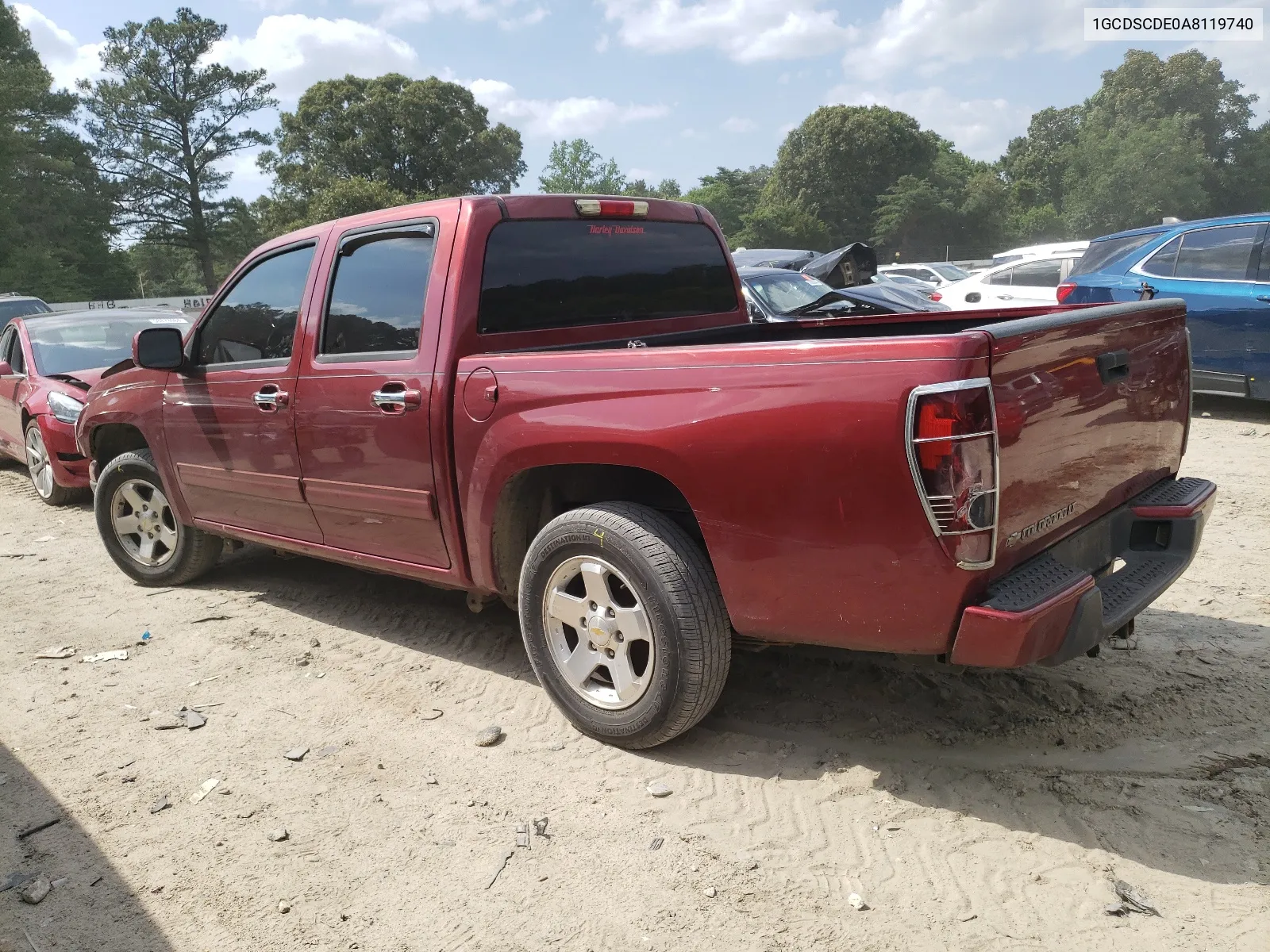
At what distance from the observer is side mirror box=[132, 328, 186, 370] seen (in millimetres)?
4500

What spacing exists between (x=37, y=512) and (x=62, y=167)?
1480 inches

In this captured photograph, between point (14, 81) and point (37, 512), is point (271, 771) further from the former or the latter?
point (14, 81)

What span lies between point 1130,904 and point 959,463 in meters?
1.21

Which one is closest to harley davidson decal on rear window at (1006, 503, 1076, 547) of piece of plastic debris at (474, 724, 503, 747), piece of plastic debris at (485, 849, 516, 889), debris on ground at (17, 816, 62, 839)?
piece of plastic debris at (485, 849, 516, 889)

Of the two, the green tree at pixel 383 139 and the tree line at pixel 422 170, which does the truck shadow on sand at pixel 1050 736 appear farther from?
the green tree at pixel 383 139

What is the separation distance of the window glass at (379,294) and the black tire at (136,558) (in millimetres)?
1897

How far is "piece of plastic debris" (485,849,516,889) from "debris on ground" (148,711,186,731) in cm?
169

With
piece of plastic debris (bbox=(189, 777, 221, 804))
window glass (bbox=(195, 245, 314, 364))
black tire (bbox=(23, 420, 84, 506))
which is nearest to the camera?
piece of plastic debris (bbox=(189, 777, 221, 804))

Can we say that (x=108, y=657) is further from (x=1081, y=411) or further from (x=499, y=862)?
(x=1081, y=411)

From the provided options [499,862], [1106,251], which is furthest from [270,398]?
[1106,251]

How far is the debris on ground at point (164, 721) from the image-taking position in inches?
144

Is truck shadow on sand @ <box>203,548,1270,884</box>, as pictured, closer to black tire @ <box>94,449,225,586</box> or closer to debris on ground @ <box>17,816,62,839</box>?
debris on ground @ <box>17,816,62,839</box>

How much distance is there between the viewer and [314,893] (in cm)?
260

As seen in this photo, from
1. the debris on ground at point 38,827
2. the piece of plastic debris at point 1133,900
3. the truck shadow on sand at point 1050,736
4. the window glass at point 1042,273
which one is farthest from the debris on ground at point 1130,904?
the window glass at point 1042,273
